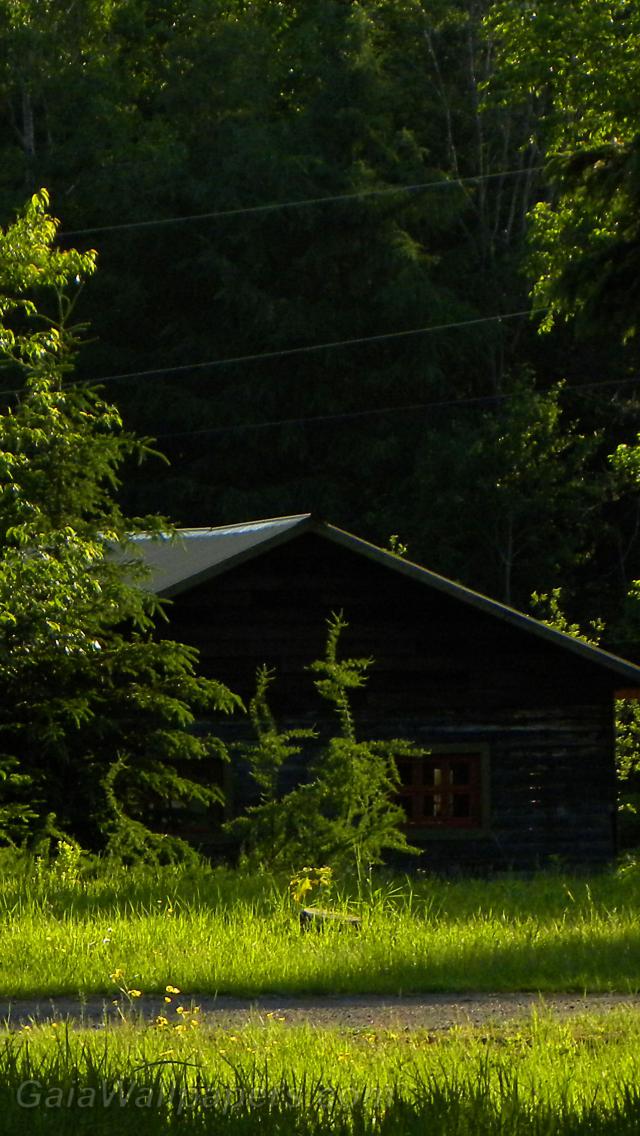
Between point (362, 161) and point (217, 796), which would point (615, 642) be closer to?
point (362, 161)

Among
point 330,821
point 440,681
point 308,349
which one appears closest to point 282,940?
point 330,821

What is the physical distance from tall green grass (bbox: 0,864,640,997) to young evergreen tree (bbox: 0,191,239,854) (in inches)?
107

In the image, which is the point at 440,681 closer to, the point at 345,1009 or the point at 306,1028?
the point at 345,1009

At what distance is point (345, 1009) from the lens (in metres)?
10.0

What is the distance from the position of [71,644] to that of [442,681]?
289 inches

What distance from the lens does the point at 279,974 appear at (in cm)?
1089

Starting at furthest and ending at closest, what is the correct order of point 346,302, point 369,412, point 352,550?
1. point 346,302
2. point 369,412
3. point 352,550

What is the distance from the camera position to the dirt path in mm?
9445

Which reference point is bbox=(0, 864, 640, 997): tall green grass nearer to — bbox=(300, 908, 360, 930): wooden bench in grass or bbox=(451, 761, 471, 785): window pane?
bbox=(300, 908, 360, 930): wooden bench in grass

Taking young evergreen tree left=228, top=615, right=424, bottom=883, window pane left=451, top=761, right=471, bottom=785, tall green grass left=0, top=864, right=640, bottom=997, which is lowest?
tall green grass left=0, top=864, right=640, bottom=997

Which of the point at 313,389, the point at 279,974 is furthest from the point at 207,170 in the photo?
the point at 279,974

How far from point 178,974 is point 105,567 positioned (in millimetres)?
8094

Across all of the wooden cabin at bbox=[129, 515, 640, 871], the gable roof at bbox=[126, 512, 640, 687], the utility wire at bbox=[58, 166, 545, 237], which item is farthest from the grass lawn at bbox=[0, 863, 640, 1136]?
the utility wire at bbox=[58, 166, 545, 237]

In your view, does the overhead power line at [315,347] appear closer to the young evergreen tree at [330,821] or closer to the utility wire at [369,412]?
the utility wire at [369,412]
